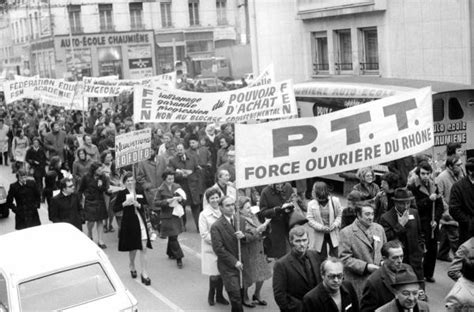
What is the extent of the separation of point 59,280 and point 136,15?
54.7m

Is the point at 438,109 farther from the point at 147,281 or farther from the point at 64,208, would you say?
the point at 64,208

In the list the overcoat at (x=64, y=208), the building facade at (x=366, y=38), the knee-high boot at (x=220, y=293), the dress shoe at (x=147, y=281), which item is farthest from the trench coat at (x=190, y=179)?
the building facade at (x=366, y=38)

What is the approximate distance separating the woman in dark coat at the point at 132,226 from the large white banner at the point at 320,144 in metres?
3.01

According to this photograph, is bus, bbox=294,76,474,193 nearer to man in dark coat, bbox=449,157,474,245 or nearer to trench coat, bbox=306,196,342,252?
man in dark coat, bbox=449,157,474,245

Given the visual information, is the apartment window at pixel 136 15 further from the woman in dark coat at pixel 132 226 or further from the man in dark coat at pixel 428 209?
the man in dark coat at pixel 428 209

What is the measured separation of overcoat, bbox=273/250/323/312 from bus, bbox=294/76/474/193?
24.4ft

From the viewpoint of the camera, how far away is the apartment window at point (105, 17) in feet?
196

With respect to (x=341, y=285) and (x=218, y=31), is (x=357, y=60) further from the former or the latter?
(x=218, y=31)

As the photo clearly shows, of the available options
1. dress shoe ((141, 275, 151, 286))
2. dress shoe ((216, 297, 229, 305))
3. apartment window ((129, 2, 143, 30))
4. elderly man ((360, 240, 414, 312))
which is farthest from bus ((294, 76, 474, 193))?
apartment window ((129, 2, 143, 30))

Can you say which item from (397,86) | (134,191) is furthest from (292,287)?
(397,86)

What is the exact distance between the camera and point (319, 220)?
9320mm

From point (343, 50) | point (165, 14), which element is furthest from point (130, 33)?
point (343, 50)

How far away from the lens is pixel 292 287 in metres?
7.03

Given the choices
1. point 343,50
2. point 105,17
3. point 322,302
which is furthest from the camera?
point 105,17
